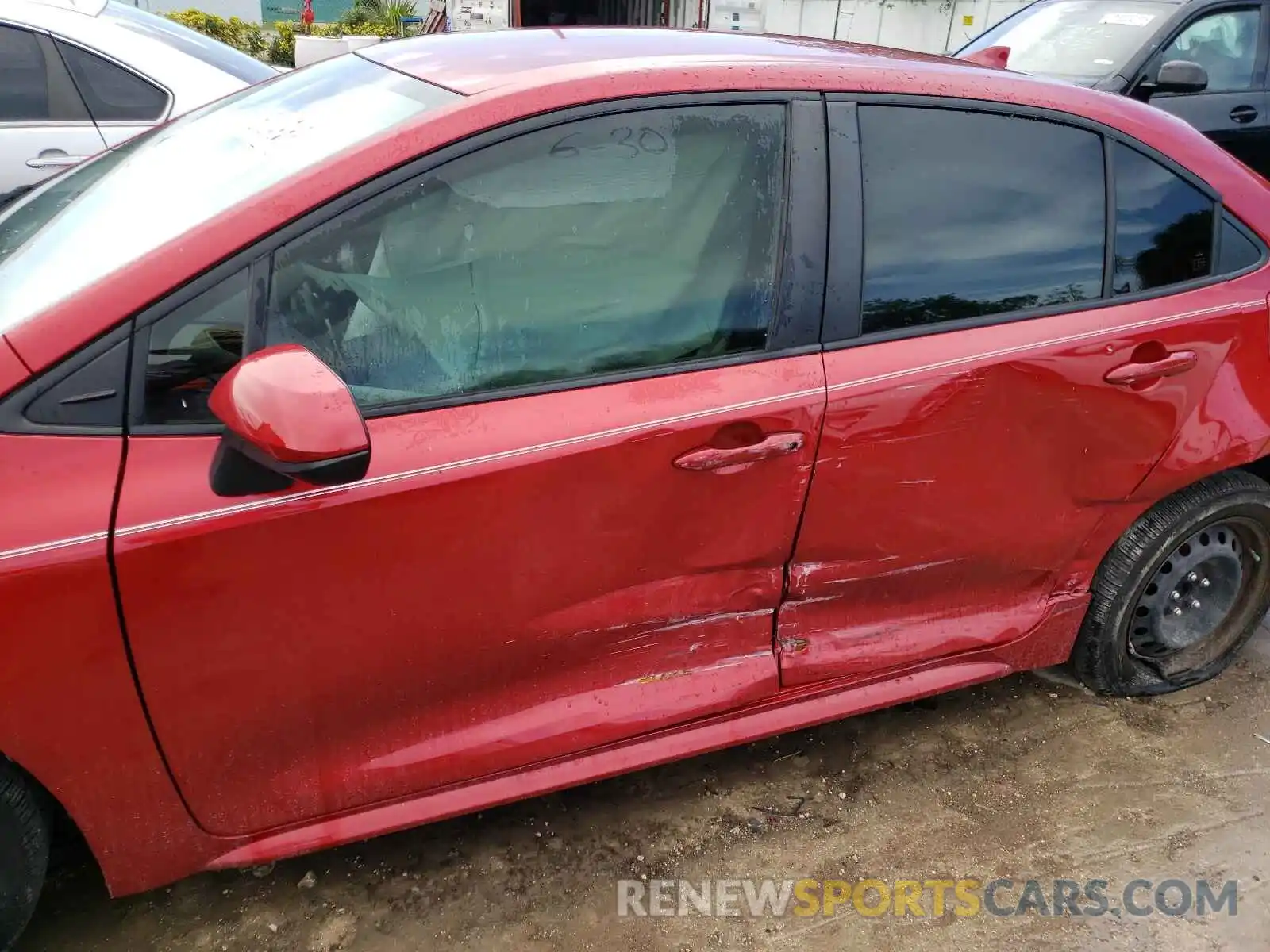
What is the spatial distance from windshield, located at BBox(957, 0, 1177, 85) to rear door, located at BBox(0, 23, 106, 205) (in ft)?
14.9

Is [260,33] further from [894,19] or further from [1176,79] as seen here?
[1176,79]

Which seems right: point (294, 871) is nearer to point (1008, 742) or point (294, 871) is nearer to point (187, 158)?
point (187, 158)

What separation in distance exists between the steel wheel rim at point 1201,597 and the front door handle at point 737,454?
1222 millimetres

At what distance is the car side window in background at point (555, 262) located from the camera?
1.66 m

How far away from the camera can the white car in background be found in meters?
3.80

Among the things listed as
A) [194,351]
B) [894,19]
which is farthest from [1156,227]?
[894,19]

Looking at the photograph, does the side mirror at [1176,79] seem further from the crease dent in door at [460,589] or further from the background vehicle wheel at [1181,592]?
the crease dent in door at [460,589]

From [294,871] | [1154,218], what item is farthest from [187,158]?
[1154,218]

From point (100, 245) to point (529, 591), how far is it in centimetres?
97

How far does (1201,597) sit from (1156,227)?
1.04 meters

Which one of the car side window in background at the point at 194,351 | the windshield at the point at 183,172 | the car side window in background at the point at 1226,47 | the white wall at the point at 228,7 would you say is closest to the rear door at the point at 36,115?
the windshield at the point at 183,172

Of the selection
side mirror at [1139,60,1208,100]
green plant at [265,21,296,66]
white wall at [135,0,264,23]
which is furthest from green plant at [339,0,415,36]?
side mirror at [1139,60,1208,100]

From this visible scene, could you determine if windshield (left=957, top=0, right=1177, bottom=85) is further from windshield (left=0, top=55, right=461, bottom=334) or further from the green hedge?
the green hedge

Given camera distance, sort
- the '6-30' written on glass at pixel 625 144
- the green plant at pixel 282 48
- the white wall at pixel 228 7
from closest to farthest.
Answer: the '6-30' written on glass at pixel 625 144, the green plant at pixel 282 48, the white wall at pixel 228 7
